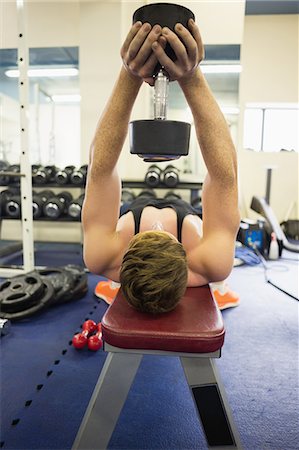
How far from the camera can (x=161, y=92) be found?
79 cm

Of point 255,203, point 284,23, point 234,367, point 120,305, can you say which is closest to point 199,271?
point 120,305

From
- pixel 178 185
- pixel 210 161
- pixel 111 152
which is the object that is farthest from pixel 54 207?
pixel 210 161

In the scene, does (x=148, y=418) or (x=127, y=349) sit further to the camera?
(x=148, y=418)

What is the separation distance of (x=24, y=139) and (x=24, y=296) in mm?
1152

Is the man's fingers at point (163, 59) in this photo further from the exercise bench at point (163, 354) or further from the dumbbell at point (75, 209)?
the dumbbell at point (75, 209)

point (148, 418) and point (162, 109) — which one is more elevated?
point (162, 109)

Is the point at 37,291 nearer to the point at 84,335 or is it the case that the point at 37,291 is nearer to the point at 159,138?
the point at 84,335

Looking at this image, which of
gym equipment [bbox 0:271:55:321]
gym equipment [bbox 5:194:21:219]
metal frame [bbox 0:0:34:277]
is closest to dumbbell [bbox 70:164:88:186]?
gym equipment [bbox 5:194:21:219]

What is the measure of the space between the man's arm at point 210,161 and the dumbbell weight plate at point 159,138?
0.12m

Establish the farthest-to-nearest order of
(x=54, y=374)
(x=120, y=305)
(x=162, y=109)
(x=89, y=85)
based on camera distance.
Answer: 1. (x=89, y=85)
2. (x=54, y=374)
3. (x=120, y=305)
4. (x=162, y=109)

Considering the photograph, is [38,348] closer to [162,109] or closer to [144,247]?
[144,247]

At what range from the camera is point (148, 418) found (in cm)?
123

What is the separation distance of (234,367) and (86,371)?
0.68 meters

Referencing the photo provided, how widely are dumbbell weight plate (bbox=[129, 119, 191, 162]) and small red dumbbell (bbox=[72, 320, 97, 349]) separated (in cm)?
119
